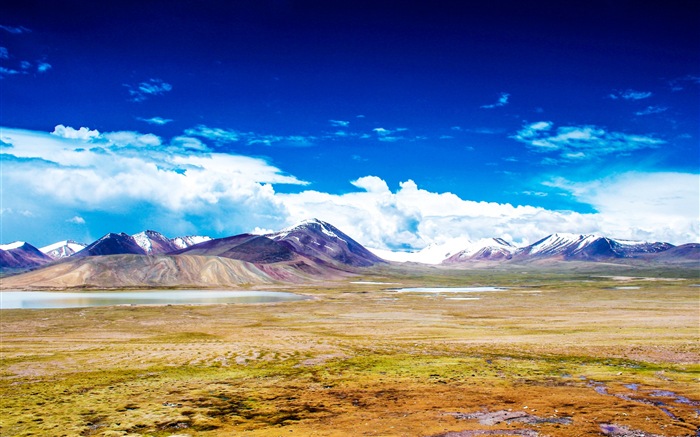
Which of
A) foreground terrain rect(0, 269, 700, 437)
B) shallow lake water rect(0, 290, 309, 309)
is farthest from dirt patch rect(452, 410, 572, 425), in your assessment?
shallow lake water rect(0, 290, 309, 309)

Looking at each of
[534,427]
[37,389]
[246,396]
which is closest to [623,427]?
[534,427]

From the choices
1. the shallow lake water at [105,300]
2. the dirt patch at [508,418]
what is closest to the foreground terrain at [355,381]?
the dirt patch at [508,418]

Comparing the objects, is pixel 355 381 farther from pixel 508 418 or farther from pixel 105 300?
pixel 105 300

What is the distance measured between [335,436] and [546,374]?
19.7 meters

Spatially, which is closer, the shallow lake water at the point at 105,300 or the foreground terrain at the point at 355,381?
the foreground terrain at the point at 355,381

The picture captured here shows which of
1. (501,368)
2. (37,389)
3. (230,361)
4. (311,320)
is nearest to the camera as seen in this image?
(37,389)

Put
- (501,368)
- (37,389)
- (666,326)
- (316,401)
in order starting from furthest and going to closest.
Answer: (666,326), (501,368), (37,389), (316,401)

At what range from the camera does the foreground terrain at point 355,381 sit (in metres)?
23.0

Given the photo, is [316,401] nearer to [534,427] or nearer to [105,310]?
[534,427]

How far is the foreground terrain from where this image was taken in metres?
23.0

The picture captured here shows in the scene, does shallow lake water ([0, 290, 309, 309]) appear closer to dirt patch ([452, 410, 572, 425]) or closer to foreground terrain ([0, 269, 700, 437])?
foreground terrain ([0, 269, 700, 437])

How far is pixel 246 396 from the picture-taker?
29.2m

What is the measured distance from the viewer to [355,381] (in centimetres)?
3312

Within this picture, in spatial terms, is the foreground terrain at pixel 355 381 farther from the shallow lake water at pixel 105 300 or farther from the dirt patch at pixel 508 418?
the shallow lake water at pixel 105 300
